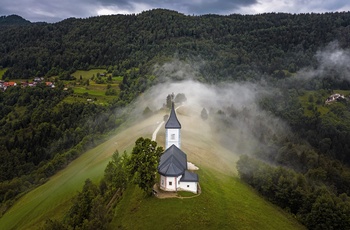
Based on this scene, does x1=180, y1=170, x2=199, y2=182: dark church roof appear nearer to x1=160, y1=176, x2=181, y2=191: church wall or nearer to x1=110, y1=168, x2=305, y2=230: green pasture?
x1=160, y1=176, x2=181, y2=191: church wall

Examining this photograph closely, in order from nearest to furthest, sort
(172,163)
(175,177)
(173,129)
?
(175,177)
(172,163)
(173,129)

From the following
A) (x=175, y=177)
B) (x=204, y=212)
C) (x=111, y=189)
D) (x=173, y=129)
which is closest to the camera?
(x=204, y=212)

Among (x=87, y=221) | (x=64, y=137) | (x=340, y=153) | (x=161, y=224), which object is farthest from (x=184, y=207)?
(x=340, y=153)

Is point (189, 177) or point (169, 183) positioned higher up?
point (189, 177)

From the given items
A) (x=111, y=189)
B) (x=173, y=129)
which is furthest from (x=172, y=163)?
(x=173, y=129)

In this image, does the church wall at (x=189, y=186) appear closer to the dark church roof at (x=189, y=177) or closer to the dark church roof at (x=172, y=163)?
the dark church roof at (x=189, y=177)

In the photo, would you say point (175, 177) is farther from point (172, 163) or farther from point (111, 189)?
point (111, 189)

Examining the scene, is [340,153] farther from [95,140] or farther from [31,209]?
[31,209]
